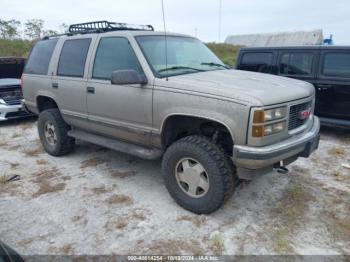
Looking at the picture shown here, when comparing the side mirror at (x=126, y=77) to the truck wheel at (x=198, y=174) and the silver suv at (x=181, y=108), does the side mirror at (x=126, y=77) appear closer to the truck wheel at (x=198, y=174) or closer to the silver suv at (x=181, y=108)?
the silver suv at (x=181, y=108)

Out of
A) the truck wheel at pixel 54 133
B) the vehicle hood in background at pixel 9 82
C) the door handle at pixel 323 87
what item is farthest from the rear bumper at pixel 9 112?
the door handle at pixel 323 87

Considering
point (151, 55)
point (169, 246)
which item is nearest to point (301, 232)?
point (169, 246)

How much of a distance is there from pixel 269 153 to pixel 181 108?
1.00m

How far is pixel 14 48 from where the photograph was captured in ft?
60.0

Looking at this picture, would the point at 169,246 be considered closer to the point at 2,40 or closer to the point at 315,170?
the point at 315,170

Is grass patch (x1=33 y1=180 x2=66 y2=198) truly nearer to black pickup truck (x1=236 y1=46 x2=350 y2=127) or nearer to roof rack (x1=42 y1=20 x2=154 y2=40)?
roof rack (x1=42 y1=20 x2=154 y2=40)

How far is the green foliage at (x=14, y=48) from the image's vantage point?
17.9m

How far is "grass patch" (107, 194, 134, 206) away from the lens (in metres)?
3.68

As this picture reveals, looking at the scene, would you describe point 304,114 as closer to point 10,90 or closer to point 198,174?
point 198,174

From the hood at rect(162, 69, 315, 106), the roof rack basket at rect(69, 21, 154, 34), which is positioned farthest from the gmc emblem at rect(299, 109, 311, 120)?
the roof rack basket at rect(69, 21, 154, 34)

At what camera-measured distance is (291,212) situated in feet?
11.2

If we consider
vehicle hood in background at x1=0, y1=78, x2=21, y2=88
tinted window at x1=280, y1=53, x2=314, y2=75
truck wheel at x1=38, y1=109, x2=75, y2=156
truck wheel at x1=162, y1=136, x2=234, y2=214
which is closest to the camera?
truck wheel at x1=162, y1=136, x2=234, y2=214

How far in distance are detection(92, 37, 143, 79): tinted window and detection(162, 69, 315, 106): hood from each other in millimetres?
679

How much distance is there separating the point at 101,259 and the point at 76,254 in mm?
254
